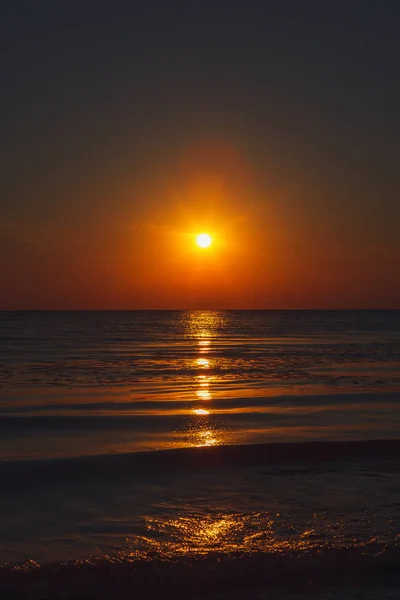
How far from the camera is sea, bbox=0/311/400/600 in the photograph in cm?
714

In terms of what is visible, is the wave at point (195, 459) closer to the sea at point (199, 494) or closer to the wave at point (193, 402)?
the sea at point (199, 494)

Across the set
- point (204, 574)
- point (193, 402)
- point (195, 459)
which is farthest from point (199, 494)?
point (193, 402)

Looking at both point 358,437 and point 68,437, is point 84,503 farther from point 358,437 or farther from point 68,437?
point 358,437

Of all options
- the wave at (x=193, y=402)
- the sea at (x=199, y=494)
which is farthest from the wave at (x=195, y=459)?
the wave at (x=193, y=402)

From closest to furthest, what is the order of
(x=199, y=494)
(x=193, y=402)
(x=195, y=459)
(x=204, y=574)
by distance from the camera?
(x=204, y=574)
(x=199, y=494)
(x=195, y=459)
(x=193, y=402)

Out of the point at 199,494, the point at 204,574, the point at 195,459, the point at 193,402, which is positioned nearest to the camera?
the point at 204,574

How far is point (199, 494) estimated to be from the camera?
10.4m

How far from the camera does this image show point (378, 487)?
10648 millimetres

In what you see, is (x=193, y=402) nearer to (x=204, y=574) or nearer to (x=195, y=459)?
(x=195, y=459)

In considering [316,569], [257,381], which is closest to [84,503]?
[316,569]

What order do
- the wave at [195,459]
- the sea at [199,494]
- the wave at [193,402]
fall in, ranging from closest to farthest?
the sea at [199,494], the wave at [195,459], the wave at [193,402]

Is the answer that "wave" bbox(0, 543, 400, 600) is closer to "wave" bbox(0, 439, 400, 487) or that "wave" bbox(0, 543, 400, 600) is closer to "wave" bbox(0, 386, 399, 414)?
"wave" bbox(0, 439, 400, 487)

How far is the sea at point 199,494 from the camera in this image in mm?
7141

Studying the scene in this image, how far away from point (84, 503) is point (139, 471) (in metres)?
2.17
